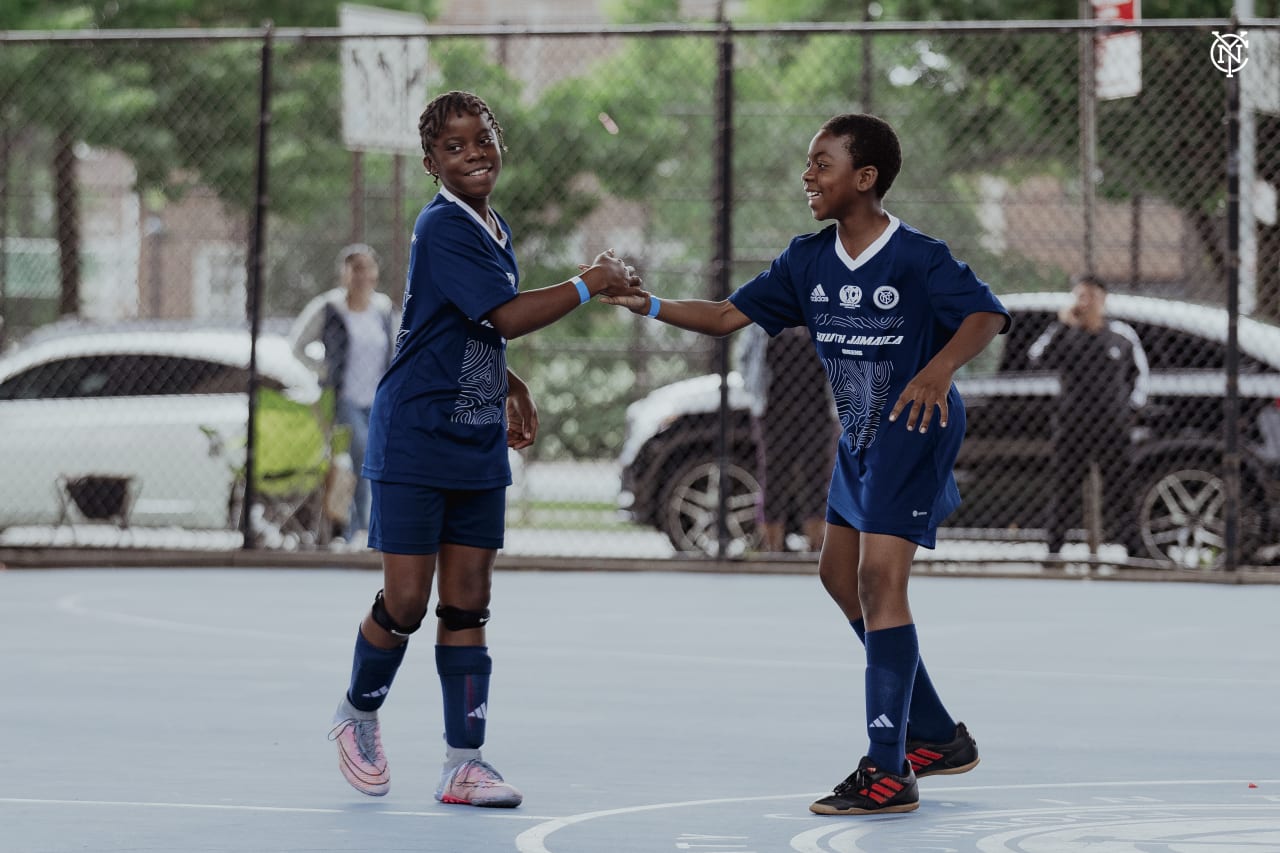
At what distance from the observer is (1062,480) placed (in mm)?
12281

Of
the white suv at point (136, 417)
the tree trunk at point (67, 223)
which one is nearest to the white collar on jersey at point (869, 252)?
the white suv at point (136, 417)

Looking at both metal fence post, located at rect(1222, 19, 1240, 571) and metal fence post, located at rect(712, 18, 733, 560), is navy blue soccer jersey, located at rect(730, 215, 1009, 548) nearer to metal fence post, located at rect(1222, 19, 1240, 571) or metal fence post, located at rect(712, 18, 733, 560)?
metal fence post, located at rect(712, 18, 733, 560)

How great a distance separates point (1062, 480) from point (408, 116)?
4.39 meters

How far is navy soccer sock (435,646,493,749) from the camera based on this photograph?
537 cm

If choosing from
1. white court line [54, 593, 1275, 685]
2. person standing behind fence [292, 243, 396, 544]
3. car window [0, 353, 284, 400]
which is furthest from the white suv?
white court line [54, 593, 1275, 685]

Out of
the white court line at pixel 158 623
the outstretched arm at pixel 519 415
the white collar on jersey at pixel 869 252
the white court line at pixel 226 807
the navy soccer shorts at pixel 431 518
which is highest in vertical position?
the white collar on jersey at pixel 869 252

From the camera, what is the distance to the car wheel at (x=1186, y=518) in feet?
39.5

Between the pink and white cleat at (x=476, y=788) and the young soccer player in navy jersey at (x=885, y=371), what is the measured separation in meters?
0.81

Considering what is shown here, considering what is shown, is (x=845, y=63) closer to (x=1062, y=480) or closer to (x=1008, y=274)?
(x=1008, y=274)

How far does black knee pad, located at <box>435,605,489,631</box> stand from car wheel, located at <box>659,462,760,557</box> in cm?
727

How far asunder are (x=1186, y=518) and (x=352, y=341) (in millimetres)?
4954

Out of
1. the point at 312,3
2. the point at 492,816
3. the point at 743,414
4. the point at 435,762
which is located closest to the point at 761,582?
the point at 743,414

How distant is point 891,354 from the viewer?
5367 mm

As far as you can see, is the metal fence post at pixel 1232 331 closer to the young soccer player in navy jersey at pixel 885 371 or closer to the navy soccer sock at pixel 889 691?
the young soccer player in navy jersey at pixel 885 371
